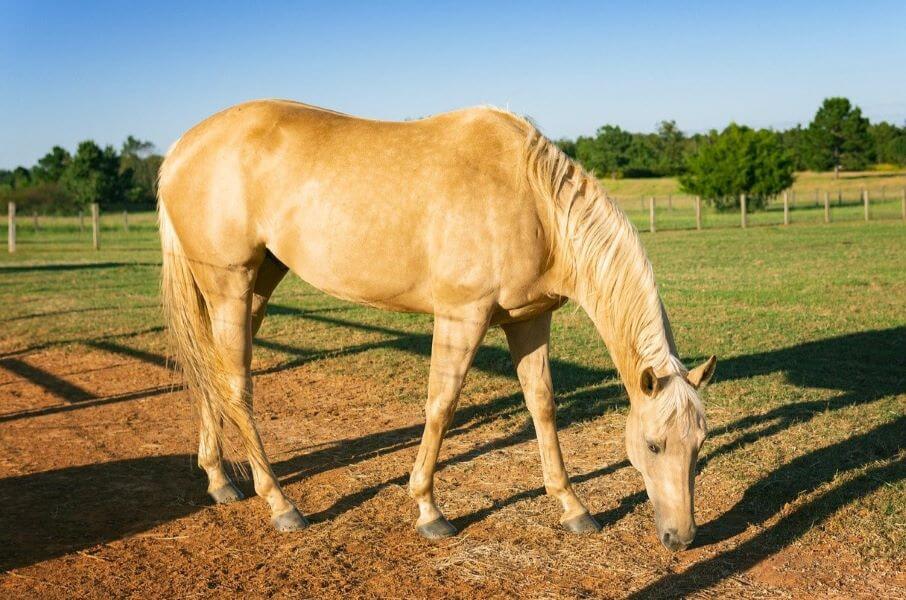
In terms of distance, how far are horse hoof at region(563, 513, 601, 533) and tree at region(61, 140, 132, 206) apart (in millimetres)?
52910

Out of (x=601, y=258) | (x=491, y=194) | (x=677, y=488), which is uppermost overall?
(x=491, y=194)

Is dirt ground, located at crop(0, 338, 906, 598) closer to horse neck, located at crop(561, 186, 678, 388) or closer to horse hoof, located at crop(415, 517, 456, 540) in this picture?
horse hoof, located at crop(415, 517, 456, 540)

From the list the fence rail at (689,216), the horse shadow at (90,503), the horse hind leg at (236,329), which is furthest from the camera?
the fence rail at (689,216)

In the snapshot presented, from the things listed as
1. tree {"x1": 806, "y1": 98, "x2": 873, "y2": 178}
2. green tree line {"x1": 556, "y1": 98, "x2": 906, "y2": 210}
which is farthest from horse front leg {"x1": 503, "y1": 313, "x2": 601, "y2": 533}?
tree {"x1": 806, "y1": 98, "x2": 873, "y2": 178}

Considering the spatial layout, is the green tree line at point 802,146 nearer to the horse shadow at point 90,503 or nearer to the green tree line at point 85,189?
the green tree line at point 85,189

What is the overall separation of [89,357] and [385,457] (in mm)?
4766

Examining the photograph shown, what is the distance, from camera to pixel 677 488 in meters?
3.21

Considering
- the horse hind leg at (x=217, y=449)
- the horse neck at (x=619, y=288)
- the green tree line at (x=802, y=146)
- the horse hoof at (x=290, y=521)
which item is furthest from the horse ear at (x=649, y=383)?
the green tree line at (x=802, y=146)

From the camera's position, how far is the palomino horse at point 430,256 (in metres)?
3.47

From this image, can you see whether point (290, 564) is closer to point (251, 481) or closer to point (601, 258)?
point (251, 481)

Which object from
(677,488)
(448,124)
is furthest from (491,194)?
(677,488)

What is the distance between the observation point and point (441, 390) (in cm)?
377

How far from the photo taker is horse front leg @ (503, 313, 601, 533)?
396cm

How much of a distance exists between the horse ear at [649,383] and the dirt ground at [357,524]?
80 centimetres
